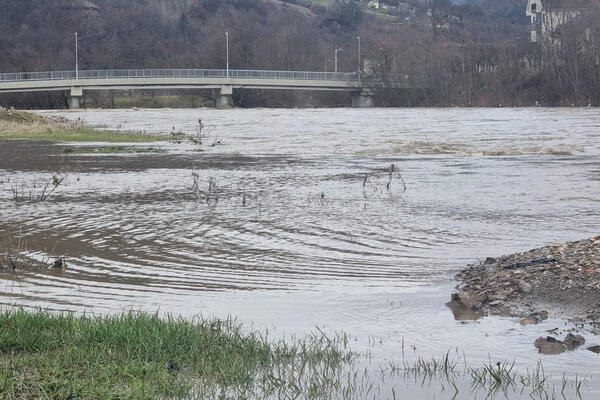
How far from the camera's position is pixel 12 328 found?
7535 mm

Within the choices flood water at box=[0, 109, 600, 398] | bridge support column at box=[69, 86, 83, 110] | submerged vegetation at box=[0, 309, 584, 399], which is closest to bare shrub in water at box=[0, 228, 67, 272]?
flood water at box=[0, 109, 600, 398]

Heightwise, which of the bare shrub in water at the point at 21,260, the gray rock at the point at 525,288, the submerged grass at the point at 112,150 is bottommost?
the bare shrub in water at the point at 21,260

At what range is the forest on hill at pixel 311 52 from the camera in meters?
101

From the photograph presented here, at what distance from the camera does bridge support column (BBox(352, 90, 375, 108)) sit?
4806 inches

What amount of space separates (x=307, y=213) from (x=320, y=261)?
4991mm

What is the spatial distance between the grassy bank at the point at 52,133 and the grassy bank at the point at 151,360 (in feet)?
111

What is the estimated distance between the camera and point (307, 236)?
1439 centimetres

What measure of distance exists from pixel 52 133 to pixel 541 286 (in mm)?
38126

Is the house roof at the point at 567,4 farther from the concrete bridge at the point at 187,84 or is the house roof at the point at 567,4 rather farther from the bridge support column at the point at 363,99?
the concrete bridge at the point at 187,84

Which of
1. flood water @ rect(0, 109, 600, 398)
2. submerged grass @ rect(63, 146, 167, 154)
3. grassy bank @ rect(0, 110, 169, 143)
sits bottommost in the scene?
flood water @ rect(0, 109, 600, 398)

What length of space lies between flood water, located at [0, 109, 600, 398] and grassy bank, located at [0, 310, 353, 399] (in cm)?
78

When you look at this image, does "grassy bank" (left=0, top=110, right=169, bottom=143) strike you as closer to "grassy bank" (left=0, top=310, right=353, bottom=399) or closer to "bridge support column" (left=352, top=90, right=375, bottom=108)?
"grassy bank" (left=0, top=310, right=353, bottom=399)

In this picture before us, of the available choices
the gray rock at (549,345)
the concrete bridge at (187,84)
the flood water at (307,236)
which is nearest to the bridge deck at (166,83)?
the concrete bridge at (187,84)

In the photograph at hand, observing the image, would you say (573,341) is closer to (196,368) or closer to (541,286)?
(541,286)
